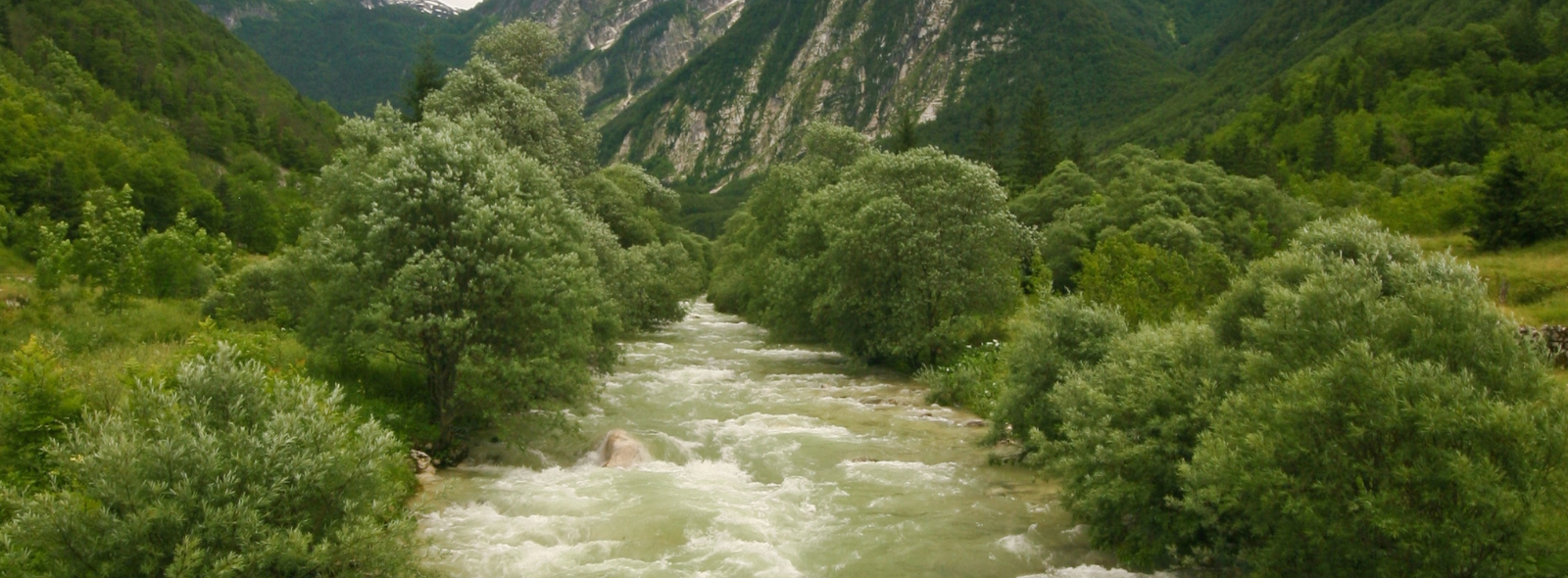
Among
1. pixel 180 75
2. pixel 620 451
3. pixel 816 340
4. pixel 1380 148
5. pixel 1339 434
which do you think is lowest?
pixel 816 340

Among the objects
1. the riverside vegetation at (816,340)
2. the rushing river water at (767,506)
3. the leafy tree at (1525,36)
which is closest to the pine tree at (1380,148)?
the leafy tree at (1525,36)

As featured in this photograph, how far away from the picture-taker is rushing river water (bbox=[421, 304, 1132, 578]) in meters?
14.4

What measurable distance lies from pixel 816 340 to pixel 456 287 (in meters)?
27.2

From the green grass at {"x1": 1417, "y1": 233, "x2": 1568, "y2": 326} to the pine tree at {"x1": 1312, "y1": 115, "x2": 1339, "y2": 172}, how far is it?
51546 mm

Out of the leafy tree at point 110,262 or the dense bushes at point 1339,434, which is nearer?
the dense bushes at point 1339,434

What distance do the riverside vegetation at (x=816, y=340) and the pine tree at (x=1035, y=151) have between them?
94.0ft

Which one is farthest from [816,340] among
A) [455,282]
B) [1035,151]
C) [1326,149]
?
[1326,149]

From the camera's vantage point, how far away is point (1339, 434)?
1048cm

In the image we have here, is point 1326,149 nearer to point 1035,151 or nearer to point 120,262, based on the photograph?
point 1035,151

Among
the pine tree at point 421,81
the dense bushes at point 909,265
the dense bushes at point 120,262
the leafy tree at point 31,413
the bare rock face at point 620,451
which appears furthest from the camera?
the pine tree at point 421,81

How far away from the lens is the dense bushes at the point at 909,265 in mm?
34188

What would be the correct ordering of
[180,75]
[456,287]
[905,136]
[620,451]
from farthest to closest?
[180,75] → [905,136] → [620,451] → [456,287]

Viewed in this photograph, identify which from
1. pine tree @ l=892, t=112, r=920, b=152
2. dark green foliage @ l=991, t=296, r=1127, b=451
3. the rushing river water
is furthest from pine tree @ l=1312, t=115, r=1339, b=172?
dark green foliage @ l=991, t=296, r=1127, b=451

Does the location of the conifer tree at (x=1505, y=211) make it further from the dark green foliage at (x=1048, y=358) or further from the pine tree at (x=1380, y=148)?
the pine tree at (x=1380, y=148)
